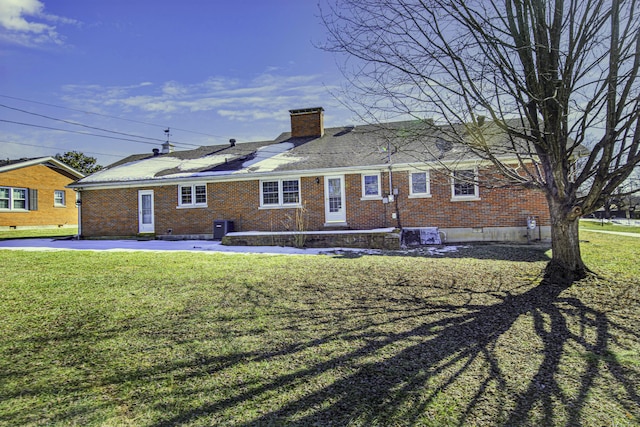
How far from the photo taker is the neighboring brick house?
2275cm

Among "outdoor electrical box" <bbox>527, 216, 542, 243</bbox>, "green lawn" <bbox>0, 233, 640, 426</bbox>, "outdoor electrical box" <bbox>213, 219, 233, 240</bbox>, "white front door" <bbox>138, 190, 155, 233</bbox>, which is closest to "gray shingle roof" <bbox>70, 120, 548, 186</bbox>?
"white front door" <bbox>138, 190, 155, 233</bbox>

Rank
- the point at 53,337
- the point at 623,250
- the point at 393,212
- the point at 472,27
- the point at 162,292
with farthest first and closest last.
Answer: the point at 393,212 → the point at 623,250 → the point at 162,292 → the point at 472,27 → the point at 53,337

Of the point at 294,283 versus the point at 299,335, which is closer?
the point at 299,335

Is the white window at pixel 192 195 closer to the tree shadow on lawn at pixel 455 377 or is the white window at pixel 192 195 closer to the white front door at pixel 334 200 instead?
the white front door at pixel 334 200

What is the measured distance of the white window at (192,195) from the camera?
16.3 metres

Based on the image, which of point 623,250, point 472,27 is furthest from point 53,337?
point 623,250

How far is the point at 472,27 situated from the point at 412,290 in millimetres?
4090

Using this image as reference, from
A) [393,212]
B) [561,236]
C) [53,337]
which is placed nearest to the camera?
[53,337]

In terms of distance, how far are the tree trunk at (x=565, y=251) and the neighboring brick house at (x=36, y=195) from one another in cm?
2517

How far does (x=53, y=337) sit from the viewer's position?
409cm

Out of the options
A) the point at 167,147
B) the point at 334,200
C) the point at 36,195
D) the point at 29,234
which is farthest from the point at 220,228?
the point at 36,195

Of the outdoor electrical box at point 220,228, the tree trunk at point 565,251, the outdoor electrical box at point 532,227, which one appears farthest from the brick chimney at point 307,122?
the tree trunk at point 565,251

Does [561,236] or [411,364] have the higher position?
[561,236]

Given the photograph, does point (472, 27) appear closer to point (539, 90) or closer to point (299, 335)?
point (539, 90)
